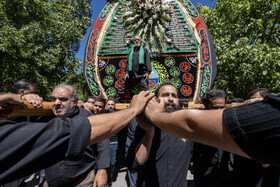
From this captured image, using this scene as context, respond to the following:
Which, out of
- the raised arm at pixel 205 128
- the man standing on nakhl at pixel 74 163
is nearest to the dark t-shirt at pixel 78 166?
the man standing on nakhl at pixel 74 163

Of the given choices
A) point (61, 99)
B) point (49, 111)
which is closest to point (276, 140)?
point (49, 111)

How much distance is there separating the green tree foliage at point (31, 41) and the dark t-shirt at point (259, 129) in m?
7.63

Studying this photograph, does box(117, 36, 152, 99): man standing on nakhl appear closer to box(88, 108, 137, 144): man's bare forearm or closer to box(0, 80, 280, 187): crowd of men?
box(0, 80, 280, 187): crowd of men

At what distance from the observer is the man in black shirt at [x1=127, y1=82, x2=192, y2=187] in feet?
5.21

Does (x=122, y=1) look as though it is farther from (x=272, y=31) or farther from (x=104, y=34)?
(x=272, y=31)

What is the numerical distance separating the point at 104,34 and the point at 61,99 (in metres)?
6.55

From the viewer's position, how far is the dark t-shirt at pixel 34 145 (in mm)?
737

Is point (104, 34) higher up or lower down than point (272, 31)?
lower down

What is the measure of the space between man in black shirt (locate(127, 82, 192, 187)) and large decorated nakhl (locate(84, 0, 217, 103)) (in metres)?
4.85

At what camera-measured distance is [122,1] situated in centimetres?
786

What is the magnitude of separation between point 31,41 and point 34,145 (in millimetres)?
8377

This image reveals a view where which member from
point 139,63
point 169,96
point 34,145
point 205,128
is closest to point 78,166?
point 169,96

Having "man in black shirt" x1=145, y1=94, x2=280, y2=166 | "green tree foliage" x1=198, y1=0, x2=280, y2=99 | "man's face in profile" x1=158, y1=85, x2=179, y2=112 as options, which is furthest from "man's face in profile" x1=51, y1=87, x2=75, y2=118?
"green tree foliage" x1=198, y1=0, x2=280, y2=99

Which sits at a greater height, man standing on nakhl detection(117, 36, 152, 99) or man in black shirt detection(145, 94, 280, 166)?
man standing on nakhl detection(117, 36, 152, 99)
